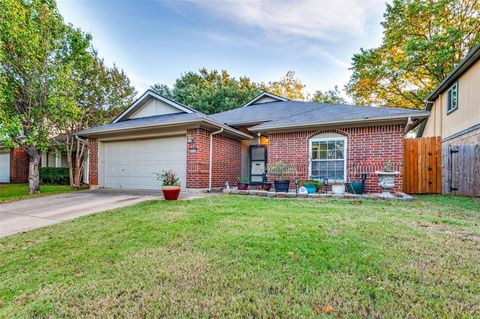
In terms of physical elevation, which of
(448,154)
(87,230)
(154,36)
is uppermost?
(154,36)

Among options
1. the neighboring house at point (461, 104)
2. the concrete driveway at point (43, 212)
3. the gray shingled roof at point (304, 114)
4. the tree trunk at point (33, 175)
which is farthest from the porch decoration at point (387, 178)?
the tree trunk at point (33, 175)

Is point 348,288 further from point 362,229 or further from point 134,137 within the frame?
point 134,137

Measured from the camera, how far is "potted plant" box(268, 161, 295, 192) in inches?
338

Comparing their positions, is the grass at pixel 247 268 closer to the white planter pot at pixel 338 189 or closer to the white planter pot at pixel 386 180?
the white planter pot at pixel 386 180

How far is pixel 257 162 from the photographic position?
12.1 metres

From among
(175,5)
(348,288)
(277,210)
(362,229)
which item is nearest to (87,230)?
(277,210)

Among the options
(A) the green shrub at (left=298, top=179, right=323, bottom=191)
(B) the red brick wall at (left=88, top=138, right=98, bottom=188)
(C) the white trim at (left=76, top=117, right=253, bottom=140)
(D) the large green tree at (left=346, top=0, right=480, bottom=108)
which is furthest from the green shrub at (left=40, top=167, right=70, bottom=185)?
(D) the large green tree at (left=346, top=0, right=480, bottom=108)

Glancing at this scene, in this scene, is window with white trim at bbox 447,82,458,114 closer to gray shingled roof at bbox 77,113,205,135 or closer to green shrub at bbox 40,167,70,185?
gray shingled roof at bbox 77,113,205,135

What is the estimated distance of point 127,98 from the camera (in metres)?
17.7

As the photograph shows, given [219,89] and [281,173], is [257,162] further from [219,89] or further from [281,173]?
[219,89]

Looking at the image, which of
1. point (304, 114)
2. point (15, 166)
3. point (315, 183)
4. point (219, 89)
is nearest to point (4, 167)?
point (15, 166)

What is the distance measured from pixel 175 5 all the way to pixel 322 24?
6970 millimetres

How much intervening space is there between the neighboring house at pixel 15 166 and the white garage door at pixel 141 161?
37.6 ft

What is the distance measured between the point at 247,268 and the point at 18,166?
22272 millimetres
